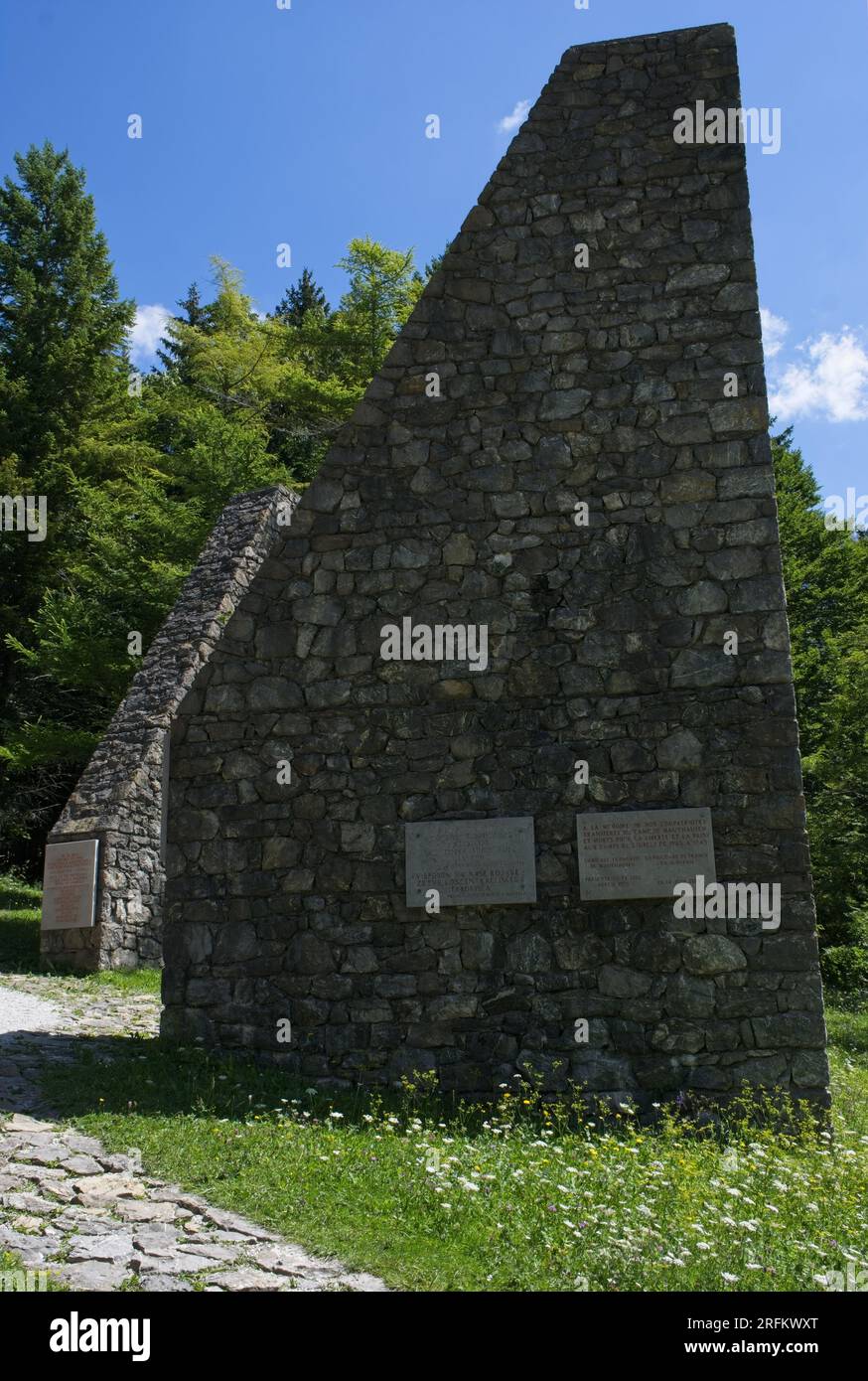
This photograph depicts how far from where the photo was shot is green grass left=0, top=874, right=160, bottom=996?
12.9m

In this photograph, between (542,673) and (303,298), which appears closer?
(542,673)

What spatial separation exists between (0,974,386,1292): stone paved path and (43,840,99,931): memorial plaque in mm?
7000

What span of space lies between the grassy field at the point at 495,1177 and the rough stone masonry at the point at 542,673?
48cm

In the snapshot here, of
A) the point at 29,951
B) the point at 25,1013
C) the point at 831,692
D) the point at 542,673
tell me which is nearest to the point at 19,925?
the point at 29,951

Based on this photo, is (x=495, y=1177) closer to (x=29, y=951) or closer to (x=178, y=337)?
(x=29, y=951)

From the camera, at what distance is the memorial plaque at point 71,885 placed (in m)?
13.8

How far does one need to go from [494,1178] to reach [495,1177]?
2cm

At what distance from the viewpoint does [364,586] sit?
320 inches

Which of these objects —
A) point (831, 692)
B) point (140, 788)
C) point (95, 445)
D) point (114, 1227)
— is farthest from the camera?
point (95, 445)

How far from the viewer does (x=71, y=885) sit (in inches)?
552

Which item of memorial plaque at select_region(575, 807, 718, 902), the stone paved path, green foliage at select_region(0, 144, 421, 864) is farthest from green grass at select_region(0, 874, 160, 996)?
memorial plaque at select_region(575, 807, 718, 902)

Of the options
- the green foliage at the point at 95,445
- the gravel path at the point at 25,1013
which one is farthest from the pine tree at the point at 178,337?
the gravel path at the point at 25,1013

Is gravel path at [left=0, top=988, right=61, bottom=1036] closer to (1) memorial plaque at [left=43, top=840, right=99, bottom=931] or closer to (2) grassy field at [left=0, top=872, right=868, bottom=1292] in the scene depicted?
(2) grassy field at [left=0, top=872, right=868, bottom=1292]
